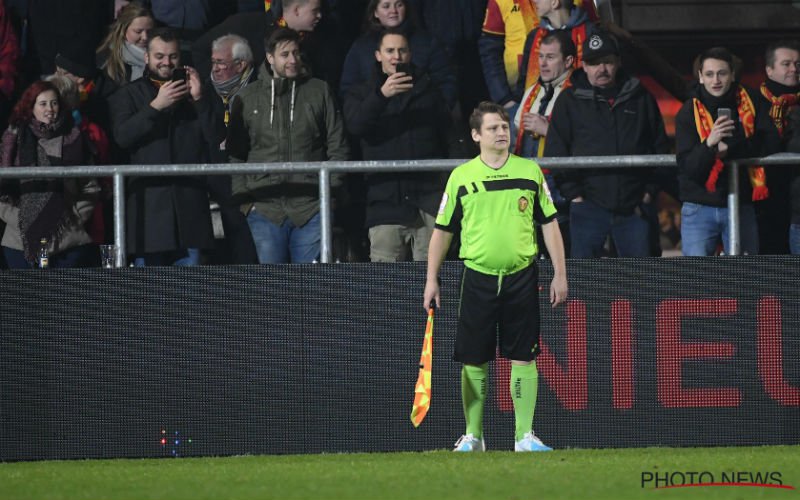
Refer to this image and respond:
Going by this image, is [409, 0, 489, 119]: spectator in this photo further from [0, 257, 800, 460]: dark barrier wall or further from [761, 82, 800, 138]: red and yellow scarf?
[0, 257, 800, 460]: dark barrier wall

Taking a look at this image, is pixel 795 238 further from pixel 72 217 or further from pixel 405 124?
pixel 72 217

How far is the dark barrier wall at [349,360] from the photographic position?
406 inches

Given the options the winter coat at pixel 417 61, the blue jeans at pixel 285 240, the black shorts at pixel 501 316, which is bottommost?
the black shorts at pixel 501 316

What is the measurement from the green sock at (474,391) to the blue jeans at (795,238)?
2.34m

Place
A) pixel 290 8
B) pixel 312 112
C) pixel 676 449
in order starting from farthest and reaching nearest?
pixel 290 8
pixel 312 112
pixel 676 449

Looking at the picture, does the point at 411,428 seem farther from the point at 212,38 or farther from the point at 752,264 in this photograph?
the point at 212,38

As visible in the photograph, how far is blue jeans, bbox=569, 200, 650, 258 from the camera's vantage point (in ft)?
35.3

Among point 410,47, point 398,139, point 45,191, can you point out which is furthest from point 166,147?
point 410,47

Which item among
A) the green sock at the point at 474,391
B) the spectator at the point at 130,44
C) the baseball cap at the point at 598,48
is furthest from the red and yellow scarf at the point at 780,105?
the spectator at the point at 130,44

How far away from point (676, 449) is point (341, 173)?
2768mm

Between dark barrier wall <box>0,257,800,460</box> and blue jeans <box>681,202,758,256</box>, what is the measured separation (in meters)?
0.31

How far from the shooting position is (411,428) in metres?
10.3

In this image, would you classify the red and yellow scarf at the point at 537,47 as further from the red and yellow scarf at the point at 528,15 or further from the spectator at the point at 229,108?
the spectator at the point at 229,108

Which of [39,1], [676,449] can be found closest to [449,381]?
[676,449]
